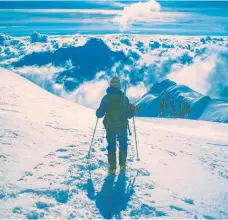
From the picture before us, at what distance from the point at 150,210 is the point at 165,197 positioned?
778 millimetres

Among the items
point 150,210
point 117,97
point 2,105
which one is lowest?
point 150,210

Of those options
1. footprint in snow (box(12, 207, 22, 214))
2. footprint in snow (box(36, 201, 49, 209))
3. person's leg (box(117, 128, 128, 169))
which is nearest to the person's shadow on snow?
person's leg (box(117, 128, 128, 169))

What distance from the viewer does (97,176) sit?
910 centimetres

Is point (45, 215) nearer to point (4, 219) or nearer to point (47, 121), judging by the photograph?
point (4, 219)

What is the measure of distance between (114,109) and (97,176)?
1.89 metres

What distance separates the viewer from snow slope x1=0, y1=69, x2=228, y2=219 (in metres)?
7.56

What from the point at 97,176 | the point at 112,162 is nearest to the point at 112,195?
the point at 97,176

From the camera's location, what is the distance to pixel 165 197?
27.2 feet

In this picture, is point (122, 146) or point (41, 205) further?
point (122, 146)

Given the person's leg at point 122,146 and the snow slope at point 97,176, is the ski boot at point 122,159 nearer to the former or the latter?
the person's leg at point 122,146

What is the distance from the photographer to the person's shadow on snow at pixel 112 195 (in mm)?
7515

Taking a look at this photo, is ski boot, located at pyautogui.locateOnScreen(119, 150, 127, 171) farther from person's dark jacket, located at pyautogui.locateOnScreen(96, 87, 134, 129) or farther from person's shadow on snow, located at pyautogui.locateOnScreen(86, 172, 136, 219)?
person's dark jacket, located at pyautogui.locateOnScreen(96, 87, 134, 129)

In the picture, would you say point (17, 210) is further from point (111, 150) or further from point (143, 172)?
point (143, 172)

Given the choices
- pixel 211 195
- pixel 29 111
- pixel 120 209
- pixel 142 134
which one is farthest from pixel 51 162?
pixel 29 111
